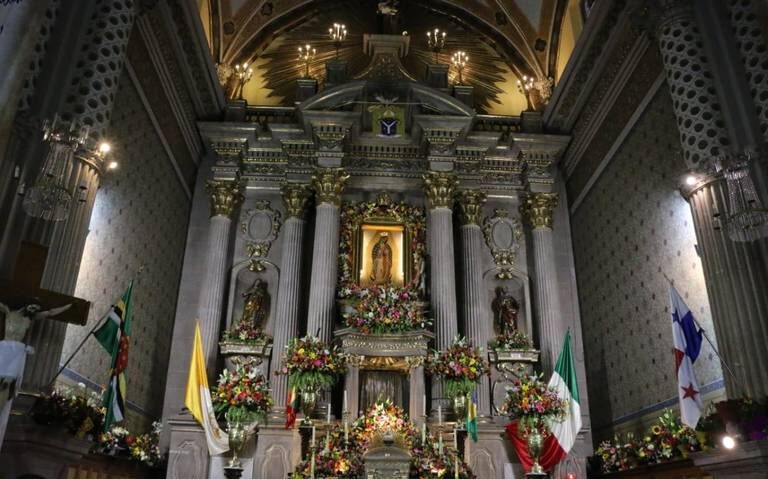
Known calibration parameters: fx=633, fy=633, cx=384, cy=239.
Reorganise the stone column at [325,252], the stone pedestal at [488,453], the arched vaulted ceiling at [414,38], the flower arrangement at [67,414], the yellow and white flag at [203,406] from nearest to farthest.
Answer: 1. the flower arrangement at [67,414]
2. the yellow and white flag at [203,406]
3. the stone pedestal at [488,453]
4. the stone column at [325,252]
5. the arched vaulted ceiling at [414,38]

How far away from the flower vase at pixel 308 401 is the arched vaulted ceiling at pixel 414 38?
867 cm

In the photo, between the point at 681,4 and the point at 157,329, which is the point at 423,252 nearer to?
the point at 157,329

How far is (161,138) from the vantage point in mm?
12859

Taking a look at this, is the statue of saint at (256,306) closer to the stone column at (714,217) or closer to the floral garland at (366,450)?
the floral garland at (366,450)

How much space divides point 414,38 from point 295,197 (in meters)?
6.54

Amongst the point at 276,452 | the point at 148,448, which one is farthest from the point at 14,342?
the point at 276,452

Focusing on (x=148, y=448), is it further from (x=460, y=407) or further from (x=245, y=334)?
(x=460, y=407)

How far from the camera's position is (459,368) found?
11.5 m

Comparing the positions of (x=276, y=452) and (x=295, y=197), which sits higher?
(x=295, y=197)

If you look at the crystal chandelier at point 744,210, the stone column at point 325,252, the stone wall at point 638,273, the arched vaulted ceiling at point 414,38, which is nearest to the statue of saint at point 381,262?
the stone column at point 325,252

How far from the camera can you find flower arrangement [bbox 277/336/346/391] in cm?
Answer: 1127

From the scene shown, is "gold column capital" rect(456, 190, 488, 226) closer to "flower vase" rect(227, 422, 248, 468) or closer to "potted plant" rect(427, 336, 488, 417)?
"potted plant" rect(427, 336, 488, 417)

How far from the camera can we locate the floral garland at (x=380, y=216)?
47.4 ft

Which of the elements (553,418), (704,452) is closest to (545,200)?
(553,418)
